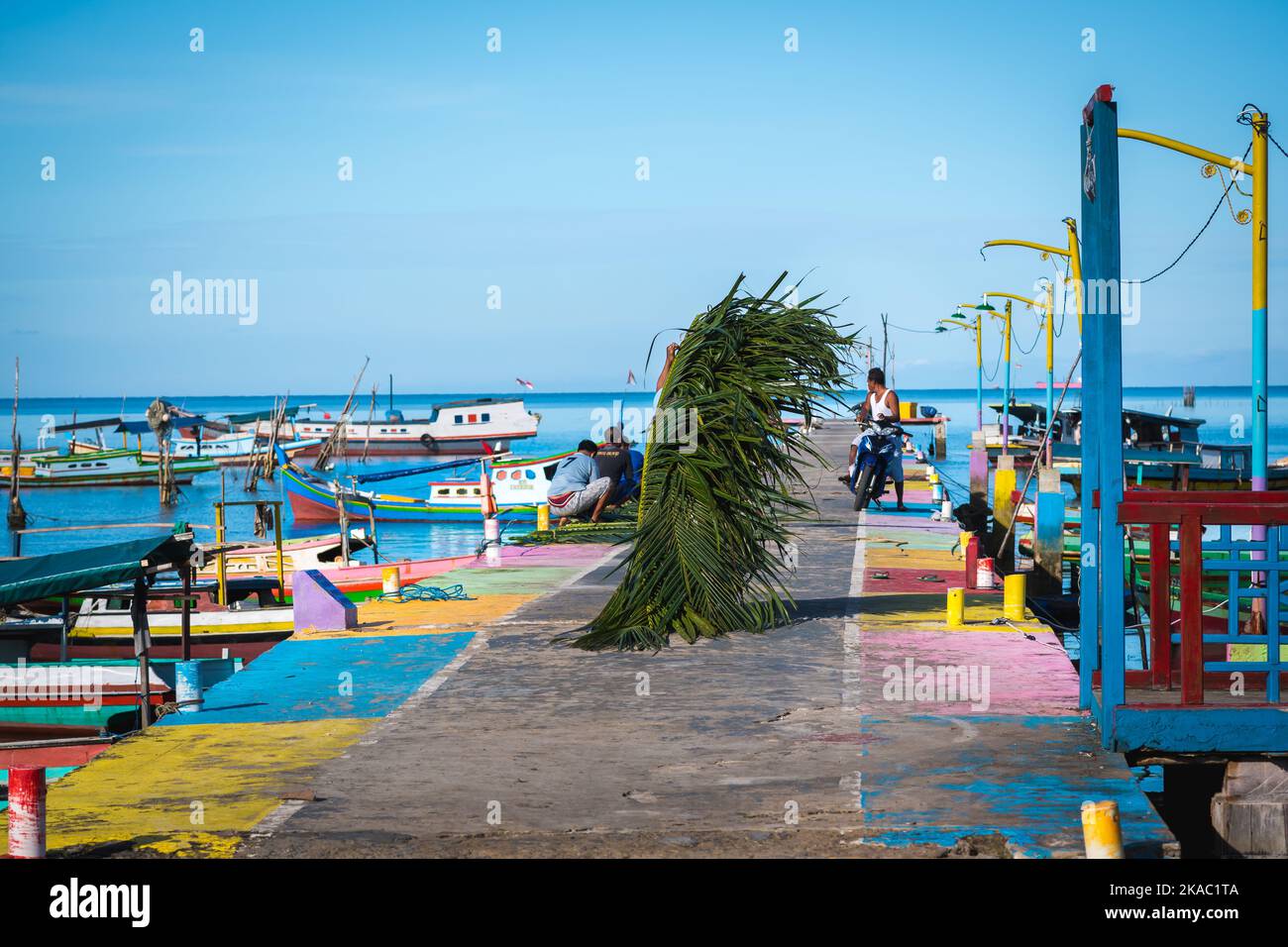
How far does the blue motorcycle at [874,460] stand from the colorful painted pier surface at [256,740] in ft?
28.7

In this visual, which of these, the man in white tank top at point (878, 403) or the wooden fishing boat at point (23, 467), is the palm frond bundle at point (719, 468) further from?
the wooden fishing boat at point (23, 467)

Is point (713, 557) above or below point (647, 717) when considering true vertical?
above

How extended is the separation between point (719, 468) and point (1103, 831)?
5736 millimetres

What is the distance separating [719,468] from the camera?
36.3 feet

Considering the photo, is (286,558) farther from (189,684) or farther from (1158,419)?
(1158,419)

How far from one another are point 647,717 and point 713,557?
106 inches

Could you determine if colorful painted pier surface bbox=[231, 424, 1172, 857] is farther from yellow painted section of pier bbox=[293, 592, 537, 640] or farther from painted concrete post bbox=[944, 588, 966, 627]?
yellow painted section of pier bbox=[293, 592, 537, 640]

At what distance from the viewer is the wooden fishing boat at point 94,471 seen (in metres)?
77.4

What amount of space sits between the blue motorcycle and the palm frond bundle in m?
8.85

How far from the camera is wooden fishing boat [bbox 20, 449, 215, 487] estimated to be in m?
77.4

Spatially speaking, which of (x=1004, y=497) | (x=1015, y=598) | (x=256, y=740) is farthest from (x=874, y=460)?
(x=256, y=740)
